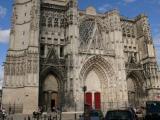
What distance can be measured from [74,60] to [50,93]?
549cm

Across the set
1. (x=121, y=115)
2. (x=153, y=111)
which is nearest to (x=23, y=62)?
(x=153, y=111)

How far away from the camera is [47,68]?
32188 millimetres

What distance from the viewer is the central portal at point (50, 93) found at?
32062 mm

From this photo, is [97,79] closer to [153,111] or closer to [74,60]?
[74,60]

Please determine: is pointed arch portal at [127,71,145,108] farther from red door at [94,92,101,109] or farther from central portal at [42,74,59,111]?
central portal at [42,74,59,111]

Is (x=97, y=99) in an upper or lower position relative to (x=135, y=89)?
lower

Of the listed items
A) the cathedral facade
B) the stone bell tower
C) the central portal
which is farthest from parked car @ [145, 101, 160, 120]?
the central portal

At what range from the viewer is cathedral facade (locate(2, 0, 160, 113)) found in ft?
99.8

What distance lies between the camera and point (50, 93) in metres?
32.4

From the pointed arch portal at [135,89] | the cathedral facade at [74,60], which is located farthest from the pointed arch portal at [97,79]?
the pointed arch portal at [135,89]

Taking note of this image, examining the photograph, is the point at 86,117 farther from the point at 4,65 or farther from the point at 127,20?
the point at 127,20

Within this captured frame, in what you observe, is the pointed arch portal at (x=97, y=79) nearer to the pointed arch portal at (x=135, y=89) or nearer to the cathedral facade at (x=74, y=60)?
the cathedral facade at (x=74, y=60)

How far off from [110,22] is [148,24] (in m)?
7.10

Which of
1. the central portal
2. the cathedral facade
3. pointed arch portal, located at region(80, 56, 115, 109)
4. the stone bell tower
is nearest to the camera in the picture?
the stone bell tower
